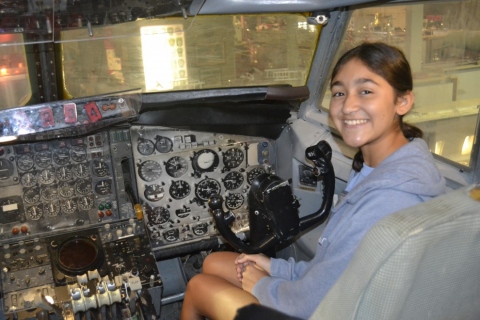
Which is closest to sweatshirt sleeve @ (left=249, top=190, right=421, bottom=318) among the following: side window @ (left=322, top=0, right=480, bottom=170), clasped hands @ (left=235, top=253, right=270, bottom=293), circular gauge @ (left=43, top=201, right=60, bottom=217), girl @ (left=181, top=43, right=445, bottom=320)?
girl @ (left=181, top=43, right=445, bottom=320)

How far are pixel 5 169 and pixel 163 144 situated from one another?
0.88 metres

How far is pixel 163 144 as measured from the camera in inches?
129

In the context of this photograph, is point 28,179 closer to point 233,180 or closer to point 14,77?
point 14,77

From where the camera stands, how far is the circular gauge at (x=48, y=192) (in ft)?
10.1

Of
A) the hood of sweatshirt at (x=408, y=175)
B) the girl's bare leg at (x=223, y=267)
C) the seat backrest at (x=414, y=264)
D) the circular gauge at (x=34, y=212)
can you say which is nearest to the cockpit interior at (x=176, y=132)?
the circular gauge at (x=34, y=212)

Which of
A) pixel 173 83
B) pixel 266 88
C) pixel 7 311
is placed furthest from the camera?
pixel 173 83

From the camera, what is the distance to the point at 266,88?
3027mm

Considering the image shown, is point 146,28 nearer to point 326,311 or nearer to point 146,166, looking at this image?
point 146,166

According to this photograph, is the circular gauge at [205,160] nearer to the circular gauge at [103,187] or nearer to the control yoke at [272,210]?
the circular gauge at [103,187]

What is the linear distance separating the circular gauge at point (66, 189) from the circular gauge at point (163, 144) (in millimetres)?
537

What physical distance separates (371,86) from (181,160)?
1.77m

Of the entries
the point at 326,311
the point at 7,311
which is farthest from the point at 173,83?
the point at 326,311

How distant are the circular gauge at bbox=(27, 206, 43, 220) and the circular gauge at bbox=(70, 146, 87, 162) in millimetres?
348

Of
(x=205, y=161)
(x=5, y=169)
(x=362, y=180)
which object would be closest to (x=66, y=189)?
Result: (x=5, y=169)
